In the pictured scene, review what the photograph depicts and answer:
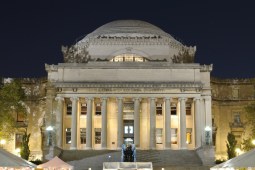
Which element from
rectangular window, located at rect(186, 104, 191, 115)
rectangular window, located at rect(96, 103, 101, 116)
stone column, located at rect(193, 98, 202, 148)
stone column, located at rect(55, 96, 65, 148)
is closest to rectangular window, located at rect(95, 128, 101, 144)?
rectangular window, located at rect(96, 103, 101, 116)

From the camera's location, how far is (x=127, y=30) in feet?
240

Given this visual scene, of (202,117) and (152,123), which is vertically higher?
(202,117)

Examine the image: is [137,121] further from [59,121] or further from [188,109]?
[59,121]

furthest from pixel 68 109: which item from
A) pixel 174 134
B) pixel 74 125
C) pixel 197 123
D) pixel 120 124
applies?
pixel 197 123

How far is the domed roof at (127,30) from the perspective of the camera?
71.6 metres

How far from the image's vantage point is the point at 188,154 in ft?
184

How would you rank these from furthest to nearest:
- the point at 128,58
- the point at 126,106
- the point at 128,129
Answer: the point at 128,58 < the point at 126,106 < the point at 128,129

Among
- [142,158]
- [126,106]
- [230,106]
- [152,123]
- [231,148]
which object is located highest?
[126,106]

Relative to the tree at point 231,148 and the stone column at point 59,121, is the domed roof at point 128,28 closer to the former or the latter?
the stone column at point 59,121

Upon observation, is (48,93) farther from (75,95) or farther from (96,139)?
(96,139)

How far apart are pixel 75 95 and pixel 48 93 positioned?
158 inches

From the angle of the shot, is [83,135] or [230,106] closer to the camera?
[83,135]

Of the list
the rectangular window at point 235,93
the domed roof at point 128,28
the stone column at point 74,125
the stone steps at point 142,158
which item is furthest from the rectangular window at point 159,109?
the domed roof at point 128,28

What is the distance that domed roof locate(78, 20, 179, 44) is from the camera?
71.6 meters
